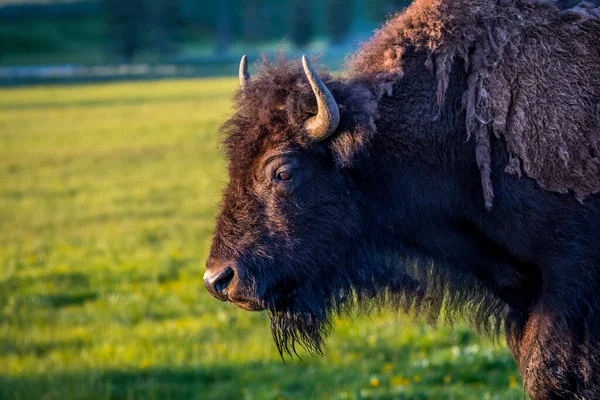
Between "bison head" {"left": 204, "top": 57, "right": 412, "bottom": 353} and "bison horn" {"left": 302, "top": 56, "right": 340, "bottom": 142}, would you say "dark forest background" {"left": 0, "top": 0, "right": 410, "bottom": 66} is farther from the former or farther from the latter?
"bison horn" {"left": 302, "top": 56, "right": 340, "bottom": 142}

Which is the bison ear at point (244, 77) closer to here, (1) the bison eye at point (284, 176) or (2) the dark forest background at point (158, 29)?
(1) the bison eye at point (284, 176)

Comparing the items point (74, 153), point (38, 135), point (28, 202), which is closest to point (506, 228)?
point (28, 202)

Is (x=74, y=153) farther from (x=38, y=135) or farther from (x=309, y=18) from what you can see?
(x=309, y=18)

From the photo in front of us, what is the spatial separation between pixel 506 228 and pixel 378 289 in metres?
1.00

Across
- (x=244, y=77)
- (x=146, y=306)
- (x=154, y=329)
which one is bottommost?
(x=146, y=306)

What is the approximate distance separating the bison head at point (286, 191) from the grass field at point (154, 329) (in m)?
1.01

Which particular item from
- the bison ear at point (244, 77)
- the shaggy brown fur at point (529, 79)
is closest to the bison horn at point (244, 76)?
the bison ear at point (244, 77)

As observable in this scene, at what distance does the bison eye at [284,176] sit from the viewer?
4.39 meters

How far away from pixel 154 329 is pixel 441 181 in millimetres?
4767

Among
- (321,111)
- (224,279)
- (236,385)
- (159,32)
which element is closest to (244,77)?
(321,111)

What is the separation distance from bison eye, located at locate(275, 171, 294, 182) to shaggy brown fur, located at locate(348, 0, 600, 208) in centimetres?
76

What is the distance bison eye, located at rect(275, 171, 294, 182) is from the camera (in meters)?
4.39

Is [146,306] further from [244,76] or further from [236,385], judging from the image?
[244,76]

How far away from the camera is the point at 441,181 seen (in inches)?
171
